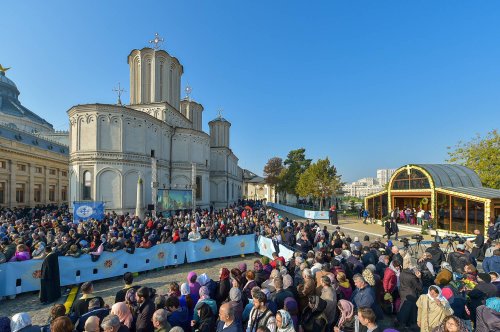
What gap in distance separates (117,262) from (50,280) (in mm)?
2139

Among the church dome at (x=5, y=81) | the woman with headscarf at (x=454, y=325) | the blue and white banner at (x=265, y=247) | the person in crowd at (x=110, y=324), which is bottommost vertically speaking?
the blue and white banner at (x=265, y=247)

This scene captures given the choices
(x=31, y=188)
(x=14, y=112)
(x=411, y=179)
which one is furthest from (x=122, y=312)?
(x=14, y=112)

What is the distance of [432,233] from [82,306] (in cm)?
2178

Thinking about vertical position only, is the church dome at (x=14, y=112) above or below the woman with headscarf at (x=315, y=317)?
Result: above

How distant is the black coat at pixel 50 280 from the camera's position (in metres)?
7.34

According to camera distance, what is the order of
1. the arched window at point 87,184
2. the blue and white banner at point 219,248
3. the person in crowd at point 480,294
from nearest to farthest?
the person in crowd at point 480,294, the blue and white banner at point 219,248, the arched window at point 87,184

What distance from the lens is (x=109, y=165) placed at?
79.4 feet

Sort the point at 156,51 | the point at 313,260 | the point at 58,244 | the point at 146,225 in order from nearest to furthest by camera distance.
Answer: the point at 313,260, the point at 58,244, the point at 146,225, the point at 156,51

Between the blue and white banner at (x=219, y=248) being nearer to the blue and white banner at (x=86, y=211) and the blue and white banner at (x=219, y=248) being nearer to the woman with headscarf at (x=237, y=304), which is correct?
the woman with headscarf at (x=237, y=304)

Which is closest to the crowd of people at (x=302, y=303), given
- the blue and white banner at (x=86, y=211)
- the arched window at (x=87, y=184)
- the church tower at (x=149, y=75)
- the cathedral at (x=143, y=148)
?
the blue and white banner at (x=86, y=211)

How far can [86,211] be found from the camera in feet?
56.4

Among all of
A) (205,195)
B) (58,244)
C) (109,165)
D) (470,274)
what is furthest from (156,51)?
(470,274)

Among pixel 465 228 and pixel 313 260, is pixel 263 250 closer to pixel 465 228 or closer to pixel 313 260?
pixel 313 260

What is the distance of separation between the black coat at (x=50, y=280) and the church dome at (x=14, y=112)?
2392 inches
